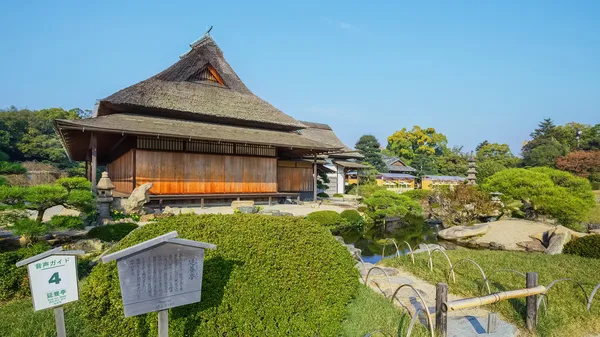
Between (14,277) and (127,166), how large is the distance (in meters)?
10.3

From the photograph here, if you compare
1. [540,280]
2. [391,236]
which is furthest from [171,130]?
[540,280]

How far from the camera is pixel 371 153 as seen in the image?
137 feet

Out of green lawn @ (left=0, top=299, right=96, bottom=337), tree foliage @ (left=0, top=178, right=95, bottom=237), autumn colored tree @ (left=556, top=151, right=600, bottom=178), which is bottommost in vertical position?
green lawn @ (left=0, top=299, right=96, bottom=337)

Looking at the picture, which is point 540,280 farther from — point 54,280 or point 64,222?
point 64,222

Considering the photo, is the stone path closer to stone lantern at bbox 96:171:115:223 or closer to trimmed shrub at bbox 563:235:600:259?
trimmed shrub at bbox 563:235:600:259

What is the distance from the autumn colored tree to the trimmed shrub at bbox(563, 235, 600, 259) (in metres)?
26.9

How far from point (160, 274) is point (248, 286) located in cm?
98

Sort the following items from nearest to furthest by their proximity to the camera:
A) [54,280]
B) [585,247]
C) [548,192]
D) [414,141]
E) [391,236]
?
[54,280], [585,247], [548,192], [391,236], [414,141]

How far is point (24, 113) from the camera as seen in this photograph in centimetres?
3347

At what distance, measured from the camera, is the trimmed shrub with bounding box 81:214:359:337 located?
298 cm

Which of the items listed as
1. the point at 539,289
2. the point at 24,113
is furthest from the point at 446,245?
the point at 24,113

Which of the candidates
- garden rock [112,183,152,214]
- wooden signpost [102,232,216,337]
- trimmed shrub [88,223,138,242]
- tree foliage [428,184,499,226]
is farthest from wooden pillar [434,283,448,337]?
tree foliage [428,184,499,226]

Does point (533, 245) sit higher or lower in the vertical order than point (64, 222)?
lower

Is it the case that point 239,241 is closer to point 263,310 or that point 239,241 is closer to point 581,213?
point 263,310
